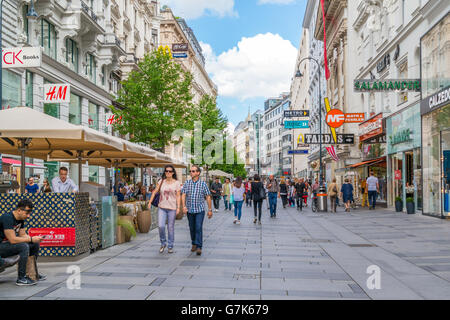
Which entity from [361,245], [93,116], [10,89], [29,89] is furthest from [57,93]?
[361,245]

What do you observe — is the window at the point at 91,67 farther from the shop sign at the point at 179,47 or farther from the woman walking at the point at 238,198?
the shop sign at the point at 179,47

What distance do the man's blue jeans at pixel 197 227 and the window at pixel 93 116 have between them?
22.4 metres

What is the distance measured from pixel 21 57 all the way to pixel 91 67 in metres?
17.7

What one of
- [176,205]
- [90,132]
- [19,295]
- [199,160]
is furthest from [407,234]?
[199,160]

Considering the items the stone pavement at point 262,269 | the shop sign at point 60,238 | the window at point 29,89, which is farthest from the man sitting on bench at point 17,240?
the window at point 29,89

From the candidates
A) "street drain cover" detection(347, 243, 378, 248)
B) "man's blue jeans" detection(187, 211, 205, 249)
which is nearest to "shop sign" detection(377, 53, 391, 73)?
"street drain cover" detection(347, 243, 378, 248)

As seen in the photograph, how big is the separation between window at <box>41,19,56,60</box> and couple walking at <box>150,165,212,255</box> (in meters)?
16.7

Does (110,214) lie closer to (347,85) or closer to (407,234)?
(407,234)

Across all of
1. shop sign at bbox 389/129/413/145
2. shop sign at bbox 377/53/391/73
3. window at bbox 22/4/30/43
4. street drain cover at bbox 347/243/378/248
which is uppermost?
window at bbox 22/4/30/43

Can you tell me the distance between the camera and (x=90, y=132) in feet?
30.6

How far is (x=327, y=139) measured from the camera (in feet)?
105

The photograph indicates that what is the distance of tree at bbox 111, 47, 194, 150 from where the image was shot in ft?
103

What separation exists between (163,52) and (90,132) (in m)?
25.3

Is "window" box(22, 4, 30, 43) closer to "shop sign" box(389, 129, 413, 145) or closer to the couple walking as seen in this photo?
the couple walking
